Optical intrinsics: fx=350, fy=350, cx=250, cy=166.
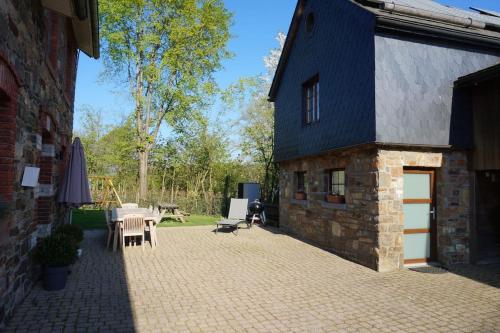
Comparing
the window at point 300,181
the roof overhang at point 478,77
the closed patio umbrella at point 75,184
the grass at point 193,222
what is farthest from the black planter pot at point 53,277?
the roof overhang at point 478,77

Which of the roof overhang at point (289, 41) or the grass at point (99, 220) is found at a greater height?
the roof overhang at point (289, 41)

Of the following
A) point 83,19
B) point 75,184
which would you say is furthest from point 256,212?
point 83,19

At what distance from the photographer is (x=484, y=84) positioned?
7121 millimetres

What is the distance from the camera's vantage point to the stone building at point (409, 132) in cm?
685

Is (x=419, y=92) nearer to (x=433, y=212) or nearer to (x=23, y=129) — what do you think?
(x=433, y=212)

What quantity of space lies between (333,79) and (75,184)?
248 inches

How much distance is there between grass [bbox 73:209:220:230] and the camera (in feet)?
40.5

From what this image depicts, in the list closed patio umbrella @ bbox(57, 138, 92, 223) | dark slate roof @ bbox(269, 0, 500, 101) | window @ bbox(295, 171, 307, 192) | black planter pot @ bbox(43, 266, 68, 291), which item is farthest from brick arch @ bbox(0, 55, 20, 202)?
window @ bbox(295, 171, 307, 192)

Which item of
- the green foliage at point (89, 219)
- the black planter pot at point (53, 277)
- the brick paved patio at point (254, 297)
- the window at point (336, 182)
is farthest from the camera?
the green foliage at point (89, 219)

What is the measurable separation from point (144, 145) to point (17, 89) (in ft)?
47.4

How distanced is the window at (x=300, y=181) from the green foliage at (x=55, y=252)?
697cm

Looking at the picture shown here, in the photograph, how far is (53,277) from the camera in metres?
5.18

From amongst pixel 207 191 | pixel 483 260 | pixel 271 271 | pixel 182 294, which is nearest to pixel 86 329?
pixel 182 294

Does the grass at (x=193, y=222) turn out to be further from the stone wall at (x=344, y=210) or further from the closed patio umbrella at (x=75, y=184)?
the closed patio umbrella at (x=75, y=184)
